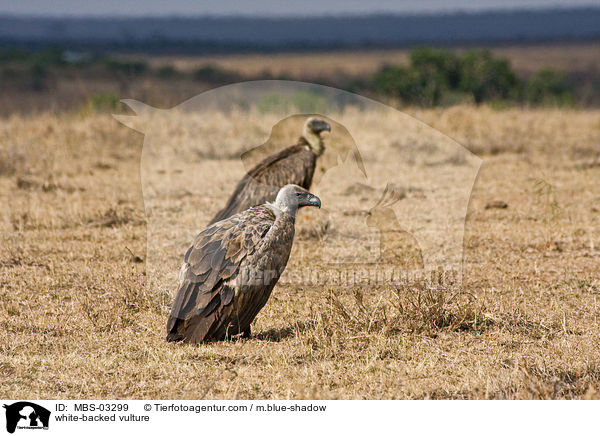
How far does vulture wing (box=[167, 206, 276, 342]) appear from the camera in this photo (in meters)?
4.91

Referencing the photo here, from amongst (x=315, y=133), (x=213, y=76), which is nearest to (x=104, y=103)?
(x=315, y=133)

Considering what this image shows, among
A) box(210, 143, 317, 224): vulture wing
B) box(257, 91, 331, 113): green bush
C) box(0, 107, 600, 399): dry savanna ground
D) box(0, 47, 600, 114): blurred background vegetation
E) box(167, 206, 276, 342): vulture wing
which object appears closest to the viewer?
box(0, 107, 600, 399): dry savanna ground

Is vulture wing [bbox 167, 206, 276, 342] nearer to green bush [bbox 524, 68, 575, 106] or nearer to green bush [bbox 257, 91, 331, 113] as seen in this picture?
green bush [bbox 257, 91, 331, 113]

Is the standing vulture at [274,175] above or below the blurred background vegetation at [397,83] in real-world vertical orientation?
below

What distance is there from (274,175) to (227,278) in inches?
119

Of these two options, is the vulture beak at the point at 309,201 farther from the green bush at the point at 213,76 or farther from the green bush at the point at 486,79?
the green bush at the point at 213,76

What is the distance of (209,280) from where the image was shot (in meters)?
4.91

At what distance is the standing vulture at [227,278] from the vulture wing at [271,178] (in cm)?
226

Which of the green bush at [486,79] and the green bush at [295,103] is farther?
the green bush at [486,79]

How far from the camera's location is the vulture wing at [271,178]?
293 inches
